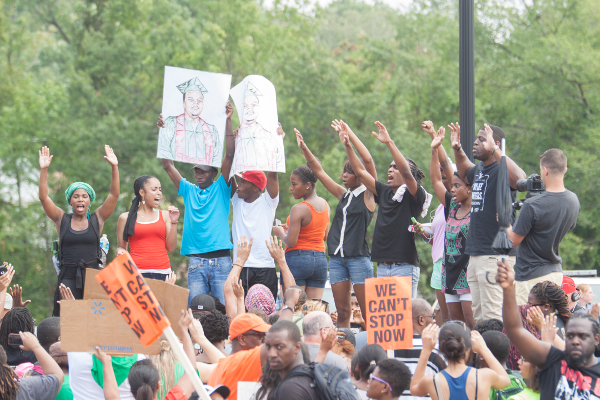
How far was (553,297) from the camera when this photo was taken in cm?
491

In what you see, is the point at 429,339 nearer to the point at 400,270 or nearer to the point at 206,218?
the point at 400,270

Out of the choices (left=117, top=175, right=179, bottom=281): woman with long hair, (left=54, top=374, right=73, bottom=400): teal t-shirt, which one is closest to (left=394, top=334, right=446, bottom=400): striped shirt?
(left=54, top=374, right=73, bottom=400): teal t-shirt

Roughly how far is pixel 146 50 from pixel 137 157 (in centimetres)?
433

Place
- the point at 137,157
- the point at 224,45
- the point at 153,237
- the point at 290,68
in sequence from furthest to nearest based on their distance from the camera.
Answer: the point at 224,45 → the point at 290,68 → the point at 137,157 → the point at 153,237

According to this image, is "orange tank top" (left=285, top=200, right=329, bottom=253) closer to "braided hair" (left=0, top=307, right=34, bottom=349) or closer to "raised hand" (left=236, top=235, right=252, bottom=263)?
"raised hand" (left=236, top=235, right=252, bottom=263)

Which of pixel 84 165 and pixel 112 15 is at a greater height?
pixel 112 15

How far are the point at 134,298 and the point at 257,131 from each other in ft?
12.3

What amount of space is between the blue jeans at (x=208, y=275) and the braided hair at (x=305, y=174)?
115 centimetres

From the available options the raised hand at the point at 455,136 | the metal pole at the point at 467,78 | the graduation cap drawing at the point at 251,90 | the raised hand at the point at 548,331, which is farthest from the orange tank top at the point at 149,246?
the raised hand at the point at 548,331

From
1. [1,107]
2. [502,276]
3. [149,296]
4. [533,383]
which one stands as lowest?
[533,383]

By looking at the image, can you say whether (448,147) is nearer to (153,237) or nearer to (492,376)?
(153,237)

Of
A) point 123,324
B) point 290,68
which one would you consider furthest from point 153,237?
point 290,68

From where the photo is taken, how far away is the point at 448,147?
70.6 ft

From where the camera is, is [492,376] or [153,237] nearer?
[492,376]
